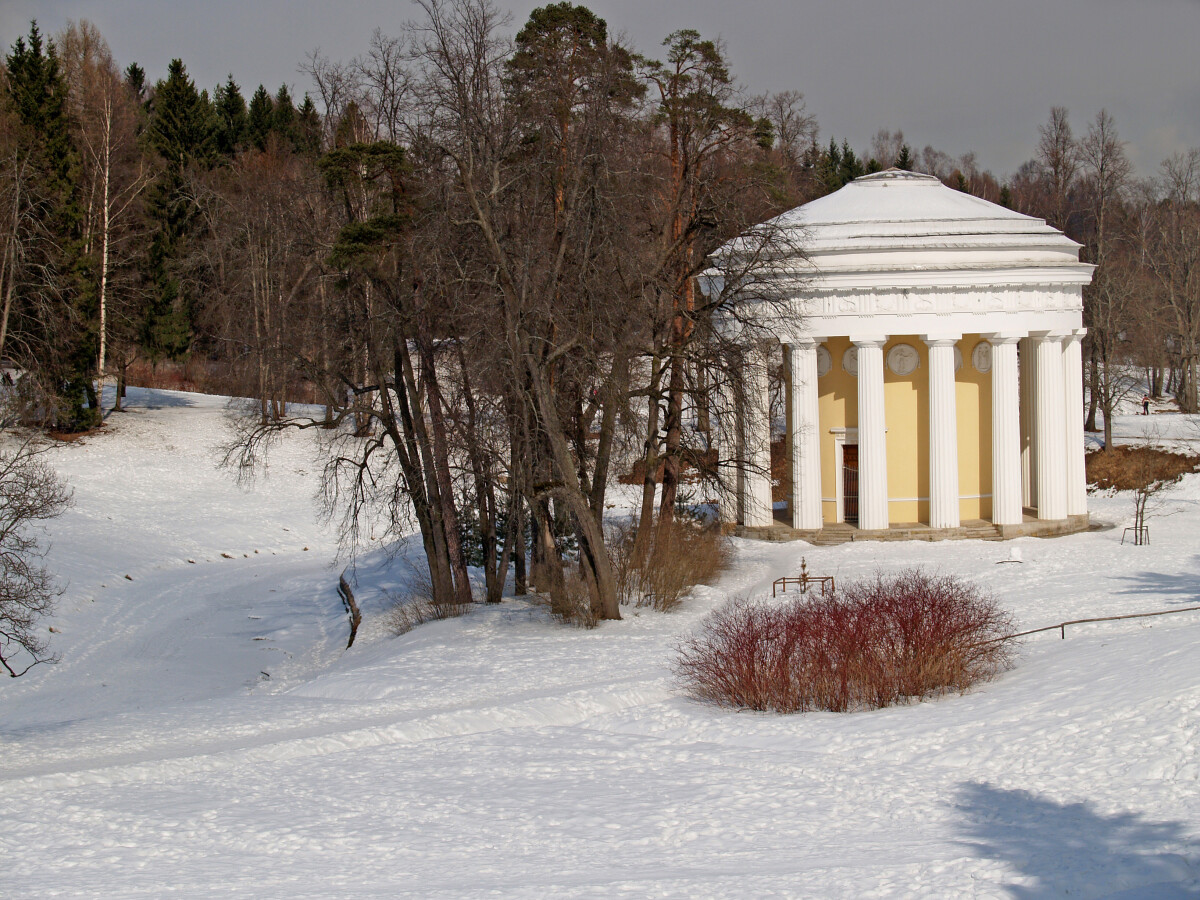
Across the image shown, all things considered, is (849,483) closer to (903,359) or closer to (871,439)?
(871,439)

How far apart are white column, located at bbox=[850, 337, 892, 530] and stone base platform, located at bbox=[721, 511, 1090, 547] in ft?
1.29

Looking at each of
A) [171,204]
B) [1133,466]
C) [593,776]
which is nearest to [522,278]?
[593,776]

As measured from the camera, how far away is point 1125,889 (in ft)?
27.3

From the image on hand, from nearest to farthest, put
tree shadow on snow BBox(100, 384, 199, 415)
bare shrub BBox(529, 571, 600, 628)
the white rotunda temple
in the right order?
bare shrub BBox(529, 571, 600, 628)
the white rotunda temple
tree shadow on snow BBox(100, 384, 199, 415)

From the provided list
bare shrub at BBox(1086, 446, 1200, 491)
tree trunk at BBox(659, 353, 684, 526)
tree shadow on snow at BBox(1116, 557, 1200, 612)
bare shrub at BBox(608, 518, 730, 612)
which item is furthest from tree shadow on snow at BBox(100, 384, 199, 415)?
tree shadow on snow at BBox(1116, 557, 1200, 612)

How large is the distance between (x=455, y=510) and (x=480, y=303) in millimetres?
4677

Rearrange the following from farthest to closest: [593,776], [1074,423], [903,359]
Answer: [1074,423]
[903,359]
[593,776]

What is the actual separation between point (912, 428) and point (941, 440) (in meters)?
1.35

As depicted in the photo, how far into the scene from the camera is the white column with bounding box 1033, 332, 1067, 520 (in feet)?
101

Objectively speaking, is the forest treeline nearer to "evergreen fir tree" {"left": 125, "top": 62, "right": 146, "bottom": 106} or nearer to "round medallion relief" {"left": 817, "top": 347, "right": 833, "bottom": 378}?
"round medallion relief" {"left": 817, "top": 347, "right": 833, "bottom": 378}

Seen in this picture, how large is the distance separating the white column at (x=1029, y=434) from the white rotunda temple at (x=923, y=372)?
0.17m

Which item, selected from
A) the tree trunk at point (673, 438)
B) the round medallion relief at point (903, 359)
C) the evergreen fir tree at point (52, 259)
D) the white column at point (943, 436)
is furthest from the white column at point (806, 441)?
the evergreen fir tree at point (52, 259)

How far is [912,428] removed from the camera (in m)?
30.9

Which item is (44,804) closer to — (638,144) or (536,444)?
(536,444)
